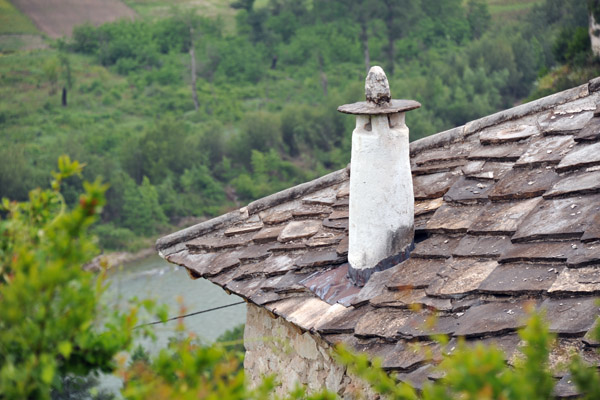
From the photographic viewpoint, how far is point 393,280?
3.27 metres

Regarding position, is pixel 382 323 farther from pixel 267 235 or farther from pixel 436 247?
pixel 267 235

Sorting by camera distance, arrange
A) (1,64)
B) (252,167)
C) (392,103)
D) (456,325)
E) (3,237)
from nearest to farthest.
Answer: (3,237) → (456,325) → (392,103) → (252,167) → (1,64)

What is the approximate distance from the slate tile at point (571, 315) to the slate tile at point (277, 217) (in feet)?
6.20

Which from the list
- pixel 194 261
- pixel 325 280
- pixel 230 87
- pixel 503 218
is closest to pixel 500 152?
pixel 503 218

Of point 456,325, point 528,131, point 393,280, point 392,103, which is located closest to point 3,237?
point 456,325

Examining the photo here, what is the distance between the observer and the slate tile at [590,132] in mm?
3429

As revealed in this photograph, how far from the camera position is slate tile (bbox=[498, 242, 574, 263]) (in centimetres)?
281

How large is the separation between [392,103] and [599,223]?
3.39 feet

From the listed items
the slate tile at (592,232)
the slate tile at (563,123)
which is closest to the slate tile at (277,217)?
the slate tile at (563,123)

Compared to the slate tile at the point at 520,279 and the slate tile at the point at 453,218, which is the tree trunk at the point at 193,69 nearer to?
the slate tile at the point at 453,218

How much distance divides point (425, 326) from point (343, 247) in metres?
0.91

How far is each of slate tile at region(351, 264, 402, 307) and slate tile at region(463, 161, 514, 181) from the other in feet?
1.99

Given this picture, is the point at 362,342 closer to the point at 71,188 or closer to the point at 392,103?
the point at 392,103

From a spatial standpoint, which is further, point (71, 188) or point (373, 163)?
point (71, 188)
